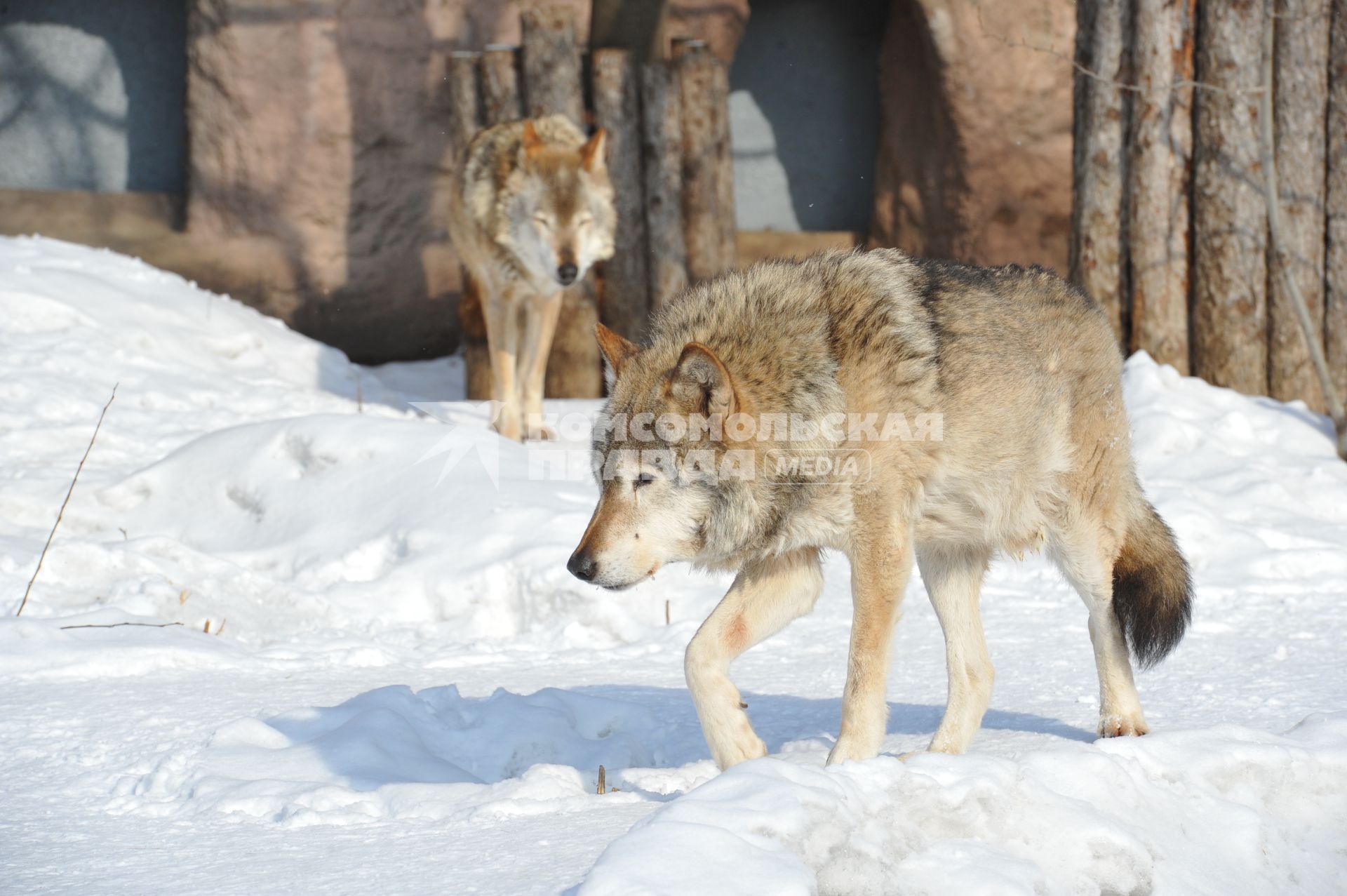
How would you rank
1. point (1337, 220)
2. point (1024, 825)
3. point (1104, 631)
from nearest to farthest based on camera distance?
point (1024, 825) → point (1104, 631) → point (1337, 220)

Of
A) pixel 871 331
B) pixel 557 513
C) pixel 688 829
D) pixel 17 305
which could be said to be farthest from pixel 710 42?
pixel 688 829

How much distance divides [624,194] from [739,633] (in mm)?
6354

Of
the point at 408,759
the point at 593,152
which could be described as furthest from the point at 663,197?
the point at 408,759

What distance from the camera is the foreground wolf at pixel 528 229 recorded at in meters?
8.44

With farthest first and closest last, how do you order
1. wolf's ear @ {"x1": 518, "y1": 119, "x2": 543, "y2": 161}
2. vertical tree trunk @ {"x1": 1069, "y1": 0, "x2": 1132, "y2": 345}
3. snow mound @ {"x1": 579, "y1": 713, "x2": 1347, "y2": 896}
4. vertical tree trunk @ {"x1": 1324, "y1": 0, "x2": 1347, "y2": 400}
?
wolf's ear @ {"x1": 518, "y1": 119, "x2": 543, "y2": 161} < vertical tree trunk @ {"x1": 1069, "y1": 0, "x2": 1132, "y2": 345} < vertical tree trunk @ {"x1": 1324, "y1": 0, "x2": 1347, "y2": 400} < snow mound @ {"x1": 579, "y1": 713, "x2": 1347, "y2": 896}

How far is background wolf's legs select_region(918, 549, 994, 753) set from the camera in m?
3.73

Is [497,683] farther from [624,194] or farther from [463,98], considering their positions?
[463,98]

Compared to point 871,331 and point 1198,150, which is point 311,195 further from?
point 871,331

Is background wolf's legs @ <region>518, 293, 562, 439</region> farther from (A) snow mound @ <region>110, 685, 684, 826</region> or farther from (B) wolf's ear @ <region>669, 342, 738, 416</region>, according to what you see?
(B) wolf's ear @ <region>669, 342, 738, 416</region>

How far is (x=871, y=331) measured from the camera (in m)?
3.52

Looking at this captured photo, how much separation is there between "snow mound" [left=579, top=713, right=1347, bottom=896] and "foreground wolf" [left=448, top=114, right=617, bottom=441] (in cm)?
582

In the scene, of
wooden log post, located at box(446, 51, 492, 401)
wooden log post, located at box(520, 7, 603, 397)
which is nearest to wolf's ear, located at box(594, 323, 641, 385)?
wooden log post, located at box(520, 7, 603, 397)

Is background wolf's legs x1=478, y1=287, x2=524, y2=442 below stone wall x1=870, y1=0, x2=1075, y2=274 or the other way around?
below

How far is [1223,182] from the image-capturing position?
289 inches
